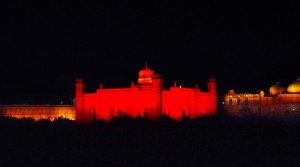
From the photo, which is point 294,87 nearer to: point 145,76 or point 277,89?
point 277,89

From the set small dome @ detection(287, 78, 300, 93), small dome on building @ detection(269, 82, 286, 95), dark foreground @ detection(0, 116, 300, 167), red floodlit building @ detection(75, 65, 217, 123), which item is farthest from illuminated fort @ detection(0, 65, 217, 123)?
small dome @ detection(287, 78, 300, 93)

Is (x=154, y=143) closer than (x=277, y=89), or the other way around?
(x=154, y=143)

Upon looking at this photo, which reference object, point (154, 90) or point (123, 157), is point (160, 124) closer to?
point (154, 90)

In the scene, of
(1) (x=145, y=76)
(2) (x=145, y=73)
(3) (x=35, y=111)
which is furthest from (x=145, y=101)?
(3) (x=35, y=111)

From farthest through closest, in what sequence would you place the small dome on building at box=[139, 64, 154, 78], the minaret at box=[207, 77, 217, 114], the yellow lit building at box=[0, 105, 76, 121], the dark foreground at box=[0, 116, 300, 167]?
the yellow lit building at box=[0, 105, 76, 121] < the minaret at box=[207, 77, 217, 114] < the small dome on building at box=[139, 64, 154, 78] < the dark foreground at box=[0, 116, 300, 167]

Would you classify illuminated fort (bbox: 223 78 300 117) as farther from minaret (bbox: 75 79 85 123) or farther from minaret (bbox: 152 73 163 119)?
minaret (bbox: 75 79 85 123)

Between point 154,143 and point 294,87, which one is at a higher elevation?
point 294,87

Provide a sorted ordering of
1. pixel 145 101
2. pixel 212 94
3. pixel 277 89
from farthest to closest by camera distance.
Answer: pixel 277 89 → pixel 212 94 → pixel 145 101

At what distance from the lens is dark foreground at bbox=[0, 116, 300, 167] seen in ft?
138

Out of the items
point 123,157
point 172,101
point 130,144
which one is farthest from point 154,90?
point 123,157

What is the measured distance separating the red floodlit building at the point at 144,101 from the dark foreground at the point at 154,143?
1234 mm

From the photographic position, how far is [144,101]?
5284 centimetres

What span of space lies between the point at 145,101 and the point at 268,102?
8.49 metres

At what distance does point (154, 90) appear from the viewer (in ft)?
172
